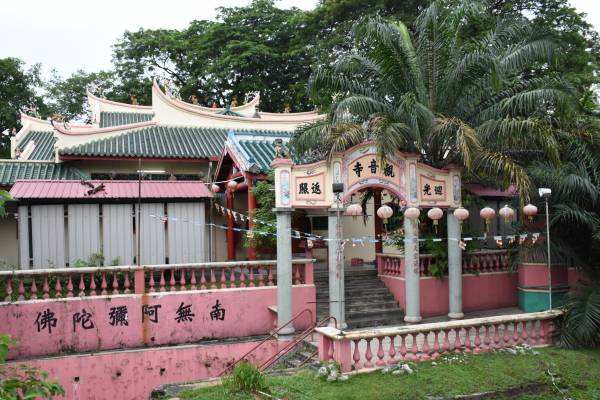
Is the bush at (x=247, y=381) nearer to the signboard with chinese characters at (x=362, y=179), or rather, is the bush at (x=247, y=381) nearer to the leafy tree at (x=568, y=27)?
the signboard with chinese characters at (x=362, y=179)

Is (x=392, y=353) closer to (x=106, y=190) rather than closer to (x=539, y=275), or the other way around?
(x=539, y=275)

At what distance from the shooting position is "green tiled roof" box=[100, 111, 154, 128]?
26.0 metres

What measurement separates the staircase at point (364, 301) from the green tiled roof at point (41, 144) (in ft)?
41.8

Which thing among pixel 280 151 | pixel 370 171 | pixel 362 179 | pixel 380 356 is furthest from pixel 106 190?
pixel 380 356

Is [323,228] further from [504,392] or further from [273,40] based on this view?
[273,40]

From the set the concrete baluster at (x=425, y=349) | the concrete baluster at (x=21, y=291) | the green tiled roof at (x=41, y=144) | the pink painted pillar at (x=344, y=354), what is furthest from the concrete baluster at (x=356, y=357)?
the green tiled roof at (x=41, y=144)

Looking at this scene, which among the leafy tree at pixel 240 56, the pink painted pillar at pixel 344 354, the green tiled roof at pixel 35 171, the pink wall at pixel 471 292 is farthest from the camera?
the leafy tree at pixel 240 56

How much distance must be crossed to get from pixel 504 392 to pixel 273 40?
2958cm

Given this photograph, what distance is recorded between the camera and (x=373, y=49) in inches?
521

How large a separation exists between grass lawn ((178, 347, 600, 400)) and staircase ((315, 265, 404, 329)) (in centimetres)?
366

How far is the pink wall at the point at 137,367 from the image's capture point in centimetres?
1070

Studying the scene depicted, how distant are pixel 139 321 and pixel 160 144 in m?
8.72

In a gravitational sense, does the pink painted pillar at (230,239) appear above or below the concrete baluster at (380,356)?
above

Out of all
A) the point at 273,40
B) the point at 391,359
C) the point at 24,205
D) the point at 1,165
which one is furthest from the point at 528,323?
the point at 273,40
